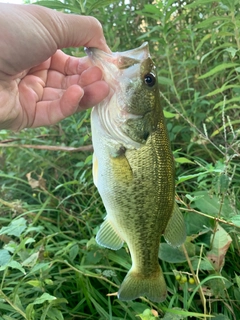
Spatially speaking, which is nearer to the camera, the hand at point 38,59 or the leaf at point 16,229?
Result: the hand at point 38,59

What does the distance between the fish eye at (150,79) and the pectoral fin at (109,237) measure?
1.97 feet

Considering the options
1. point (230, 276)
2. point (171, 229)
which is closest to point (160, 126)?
point (171, 229)

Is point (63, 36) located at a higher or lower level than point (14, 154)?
higher

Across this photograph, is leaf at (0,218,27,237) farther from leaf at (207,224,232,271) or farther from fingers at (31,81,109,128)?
leaf at (207,224,232,271)

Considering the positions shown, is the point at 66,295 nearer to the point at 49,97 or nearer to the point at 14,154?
the point at 49,97

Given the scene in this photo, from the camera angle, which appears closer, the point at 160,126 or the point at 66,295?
the point at 160,126

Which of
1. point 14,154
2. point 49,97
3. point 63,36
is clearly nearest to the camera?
point 63,36

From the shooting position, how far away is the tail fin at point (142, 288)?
144 cm

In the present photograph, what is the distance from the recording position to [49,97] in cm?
176

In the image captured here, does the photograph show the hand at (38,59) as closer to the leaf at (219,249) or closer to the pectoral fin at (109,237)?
the pectoral fin at (109,237)

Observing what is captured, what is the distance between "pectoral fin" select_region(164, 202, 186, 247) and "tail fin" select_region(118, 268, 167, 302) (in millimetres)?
176

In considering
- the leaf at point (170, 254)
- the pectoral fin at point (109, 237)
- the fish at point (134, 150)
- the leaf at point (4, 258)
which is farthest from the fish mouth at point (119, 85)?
the leaf at point (4, 258)

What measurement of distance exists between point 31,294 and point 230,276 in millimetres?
1096

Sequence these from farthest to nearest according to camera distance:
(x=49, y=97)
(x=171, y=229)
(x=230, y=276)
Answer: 1. (x=230, y=276)
2. (x=49, y=97)
3. (x=171, y=229)
